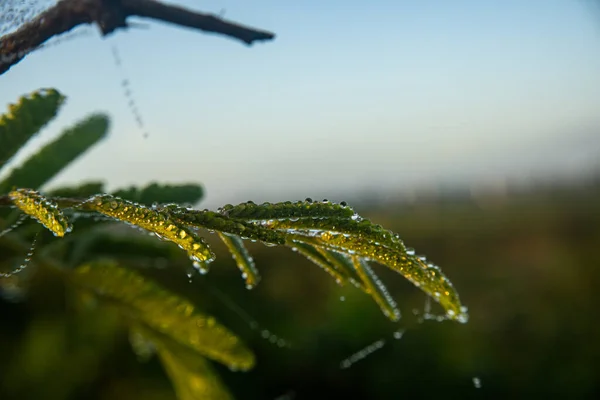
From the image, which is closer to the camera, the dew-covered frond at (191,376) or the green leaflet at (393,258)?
the green leaflet at (393,258)

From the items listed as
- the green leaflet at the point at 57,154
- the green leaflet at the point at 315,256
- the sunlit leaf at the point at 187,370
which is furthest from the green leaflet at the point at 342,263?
the green leaflet at the point at 57,154

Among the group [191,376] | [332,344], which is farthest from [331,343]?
[191,376]

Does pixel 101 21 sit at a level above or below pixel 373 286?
above

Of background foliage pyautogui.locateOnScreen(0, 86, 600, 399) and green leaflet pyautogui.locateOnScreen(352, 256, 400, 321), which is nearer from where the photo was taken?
green leaflet pyautogui.locateOnScreen(352, 256, 400, 321)

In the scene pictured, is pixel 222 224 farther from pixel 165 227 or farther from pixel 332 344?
pixel 332 344

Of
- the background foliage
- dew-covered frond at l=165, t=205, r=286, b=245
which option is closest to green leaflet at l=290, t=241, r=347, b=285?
dew-covered frond at l=165, t=205, r=286, b=245

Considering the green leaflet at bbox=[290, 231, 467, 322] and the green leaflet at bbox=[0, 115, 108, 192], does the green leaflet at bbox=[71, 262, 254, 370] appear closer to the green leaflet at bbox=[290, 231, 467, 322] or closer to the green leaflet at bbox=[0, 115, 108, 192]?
the green leaflet at bbox=[0, 115, 108, 192]

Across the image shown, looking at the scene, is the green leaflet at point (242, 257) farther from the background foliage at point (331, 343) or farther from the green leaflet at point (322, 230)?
the background foliage at point (331, 343)
